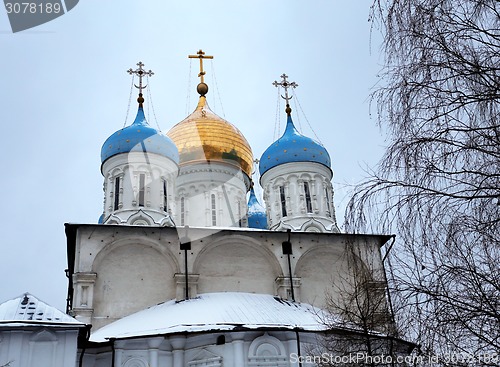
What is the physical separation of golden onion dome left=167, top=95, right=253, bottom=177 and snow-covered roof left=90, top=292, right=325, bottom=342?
6340mm

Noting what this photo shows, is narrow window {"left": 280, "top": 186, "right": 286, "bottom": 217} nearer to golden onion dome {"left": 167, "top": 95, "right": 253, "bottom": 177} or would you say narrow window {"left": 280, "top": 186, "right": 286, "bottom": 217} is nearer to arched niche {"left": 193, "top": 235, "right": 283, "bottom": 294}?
golden onion dome {"left": 167, "top": 95, "right": 253, "bottom": 177}

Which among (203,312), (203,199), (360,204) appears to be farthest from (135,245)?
(360,204)

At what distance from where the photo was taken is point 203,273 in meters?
13.0

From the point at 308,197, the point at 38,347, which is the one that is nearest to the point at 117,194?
the point at 308,197

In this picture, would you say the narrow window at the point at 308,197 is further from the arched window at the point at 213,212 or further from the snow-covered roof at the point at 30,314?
the snow-covered roof at the point at 30,314

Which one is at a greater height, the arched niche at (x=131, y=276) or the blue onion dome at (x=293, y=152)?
the blue onion dome at (x=293, y=152)

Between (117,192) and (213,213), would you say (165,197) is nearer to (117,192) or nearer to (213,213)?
(117,192)

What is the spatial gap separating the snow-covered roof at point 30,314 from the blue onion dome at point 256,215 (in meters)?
10.3

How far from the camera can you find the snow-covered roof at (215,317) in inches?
419

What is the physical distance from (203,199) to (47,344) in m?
8.29

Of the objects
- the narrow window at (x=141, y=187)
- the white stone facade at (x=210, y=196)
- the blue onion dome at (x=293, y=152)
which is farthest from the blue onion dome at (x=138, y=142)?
the blue onion dome at (x=293, y=152)

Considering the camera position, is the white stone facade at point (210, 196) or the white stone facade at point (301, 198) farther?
the white stone facade at point (210, 196)

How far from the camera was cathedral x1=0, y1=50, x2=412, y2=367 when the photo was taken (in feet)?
33.2

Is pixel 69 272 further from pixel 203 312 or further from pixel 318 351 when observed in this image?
pixel 318 351
